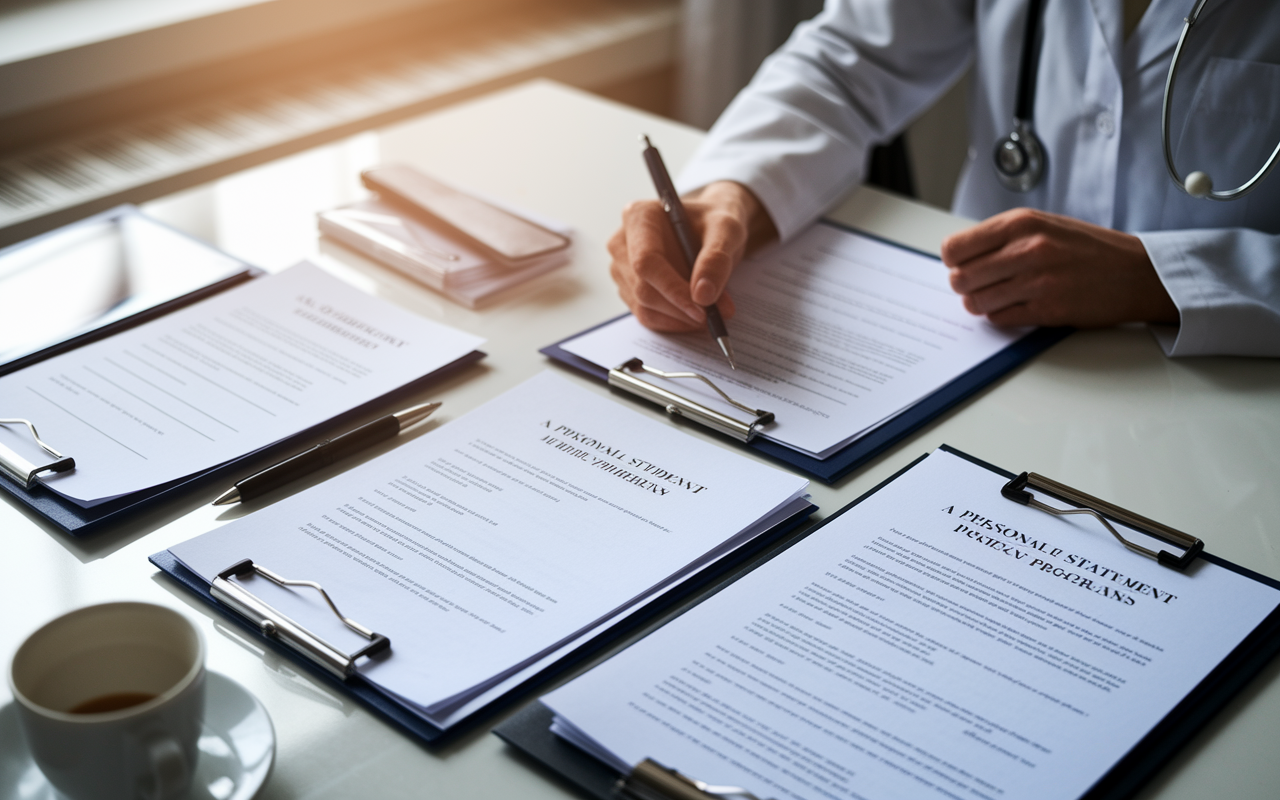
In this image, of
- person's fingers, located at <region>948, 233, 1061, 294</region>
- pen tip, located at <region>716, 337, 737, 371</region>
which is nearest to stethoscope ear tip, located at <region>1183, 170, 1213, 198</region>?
person's fingers, located at <region>948, 233, 1061, 294</region>

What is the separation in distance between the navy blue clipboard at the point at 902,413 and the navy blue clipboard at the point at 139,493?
0.71ft

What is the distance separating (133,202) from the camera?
1.66 m

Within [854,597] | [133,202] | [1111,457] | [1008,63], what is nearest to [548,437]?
[854,597]

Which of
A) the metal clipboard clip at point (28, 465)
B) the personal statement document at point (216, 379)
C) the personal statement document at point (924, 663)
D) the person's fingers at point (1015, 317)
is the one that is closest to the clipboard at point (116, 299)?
the personal statement document at point (216, 379)

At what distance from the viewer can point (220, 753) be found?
553 millimetres

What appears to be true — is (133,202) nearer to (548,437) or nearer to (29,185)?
(29,185)

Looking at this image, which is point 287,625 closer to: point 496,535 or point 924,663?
point 496,535

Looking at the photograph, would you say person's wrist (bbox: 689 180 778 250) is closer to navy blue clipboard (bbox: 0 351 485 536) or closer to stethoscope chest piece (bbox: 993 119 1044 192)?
stethoscope chest piece (bbox: 993 119 1044 192)

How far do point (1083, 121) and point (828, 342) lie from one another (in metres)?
0.50

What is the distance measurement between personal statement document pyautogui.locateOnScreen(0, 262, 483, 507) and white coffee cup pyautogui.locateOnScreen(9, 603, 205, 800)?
9.2 inches

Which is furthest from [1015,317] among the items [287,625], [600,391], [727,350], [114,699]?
[114,699]

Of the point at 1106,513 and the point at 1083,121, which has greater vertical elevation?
the point at 1083,121

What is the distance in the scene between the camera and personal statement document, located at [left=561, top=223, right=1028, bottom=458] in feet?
2.89

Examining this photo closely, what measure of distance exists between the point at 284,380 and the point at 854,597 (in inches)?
20.3
